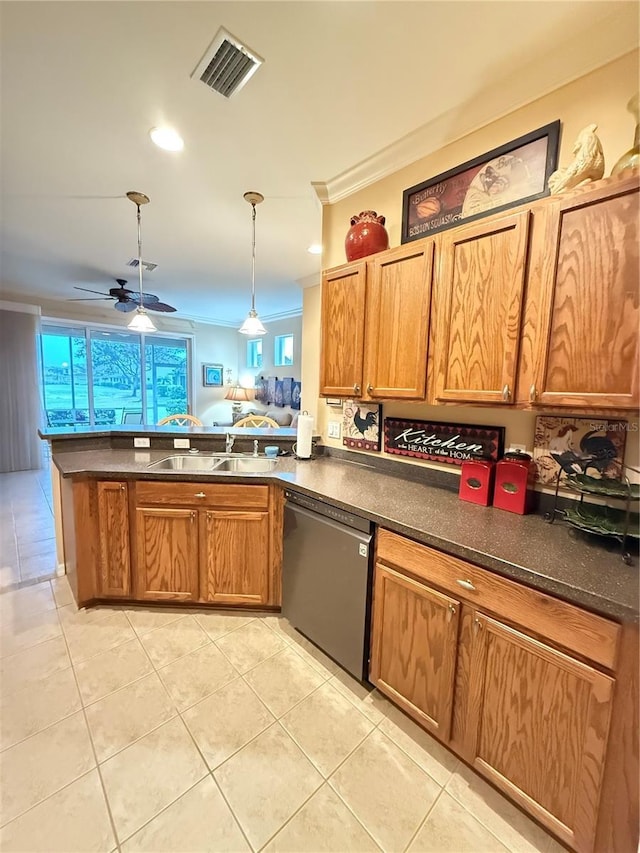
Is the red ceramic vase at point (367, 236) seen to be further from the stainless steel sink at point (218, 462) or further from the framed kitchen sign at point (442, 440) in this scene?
the stainless steel sink at point (218, 462)

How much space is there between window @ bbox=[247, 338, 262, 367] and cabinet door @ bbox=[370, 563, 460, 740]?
21.5 ft

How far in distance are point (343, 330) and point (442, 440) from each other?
0.85m

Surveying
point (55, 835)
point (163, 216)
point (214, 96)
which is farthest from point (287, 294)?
point (55, 835)

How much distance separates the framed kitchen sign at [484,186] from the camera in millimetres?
1548

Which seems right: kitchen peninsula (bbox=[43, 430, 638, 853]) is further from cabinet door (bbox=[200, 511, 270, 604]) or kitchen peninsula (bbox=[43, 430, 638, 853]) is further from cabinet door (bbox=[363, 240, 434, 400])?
cabinet door (bbox=[363, 240, 434, 400])

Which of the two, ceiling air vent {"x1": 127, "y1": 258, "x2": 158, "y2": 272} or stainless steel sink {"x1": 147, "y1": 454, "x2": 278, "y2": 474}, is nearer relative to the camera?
stainless steel sink {"x1": 147, "y1": 454, "x2": 278, "y2": 474}

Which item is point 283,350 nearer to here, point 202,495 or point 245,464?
point 245,464

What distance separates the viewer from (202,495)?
2119 millimetres

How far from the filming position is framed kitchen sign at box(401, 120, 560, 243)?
5.08 feet

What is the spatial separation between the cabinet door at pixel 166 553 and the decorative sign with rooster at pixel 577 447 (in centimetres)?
189

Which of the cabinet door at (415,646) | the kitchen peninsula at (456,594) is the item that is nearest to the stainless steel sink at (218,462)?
the kitchen peninsula at (456,594)

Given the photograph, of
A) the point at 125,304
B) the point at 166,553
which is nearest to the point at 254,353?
the point at 125,304

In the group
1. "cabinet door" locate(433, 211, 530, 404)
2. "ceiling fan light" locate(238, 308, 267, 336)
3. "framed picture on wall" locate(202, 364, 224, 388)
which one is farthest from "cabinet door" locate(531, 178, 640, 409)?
"framed picture on wall" locate(202, 364, 224, 388)

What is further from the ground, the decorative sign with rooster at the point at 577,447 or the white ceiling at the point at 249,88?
the white ceiling at the point at 249,88
